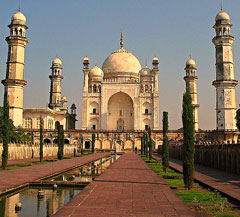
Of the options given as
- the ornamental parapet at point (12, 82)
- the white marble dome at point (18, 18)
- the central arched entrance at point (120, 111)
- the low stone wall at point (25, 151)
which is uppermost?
the white marble dome at point (18, 18)

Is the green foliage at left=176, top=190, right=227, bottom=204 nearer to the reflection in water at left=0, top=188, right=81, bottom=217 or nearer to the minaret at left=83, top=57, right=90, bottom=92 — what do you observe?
the reflection in water at left=0, top=188, right=81, bottom=217

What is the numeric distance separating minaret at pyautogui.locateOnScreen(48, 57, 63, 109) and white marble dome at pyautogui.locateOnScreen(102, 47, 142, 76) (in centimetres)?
560

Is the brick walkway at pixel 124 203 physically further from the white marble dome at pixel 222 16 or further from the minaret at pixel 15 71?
the white marble dome at pixel 222 16

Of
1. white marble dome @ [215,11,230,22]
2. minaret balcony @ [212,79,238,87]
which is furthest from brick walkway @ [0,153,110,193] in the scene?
white marble dome @ [215,11,230,22]

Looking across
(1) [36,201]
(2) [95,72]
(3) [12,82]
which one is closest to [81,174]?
(1) [36,201]

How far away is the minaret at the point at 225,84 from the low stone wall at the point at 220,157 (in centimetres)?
1410

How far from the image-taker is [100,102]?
35.7m

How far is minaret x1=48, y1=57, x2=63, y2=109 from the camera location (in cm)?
3819

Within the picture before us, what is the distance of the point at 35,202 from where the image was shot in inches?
208

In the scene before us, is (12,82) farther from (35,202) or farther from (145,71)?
(35,202)

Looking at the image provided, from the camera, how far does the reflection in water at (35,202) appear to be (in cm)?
461

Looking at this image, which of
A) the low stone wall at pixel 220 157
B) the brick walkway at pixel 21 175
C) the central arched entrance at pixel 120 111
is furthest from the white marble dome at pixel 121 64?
the brick walkway at pixel 21 175

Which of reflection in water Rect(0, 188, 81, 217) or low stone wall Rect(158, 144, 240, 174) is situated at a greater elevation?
low stone wall Rect(158, 144, 240, 174)

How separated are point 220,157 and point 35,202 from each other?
304 inches
